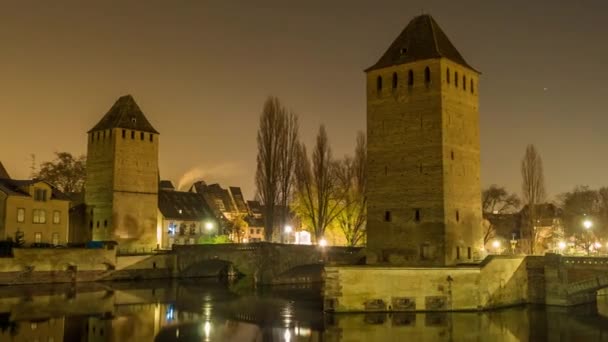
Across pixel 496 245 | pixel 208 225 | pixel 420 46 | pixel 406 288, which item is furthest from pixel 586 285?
pixel 208 225

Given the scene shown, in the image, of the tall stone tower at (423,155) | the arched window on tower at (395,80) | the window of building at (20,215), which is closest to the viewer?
the tall stone tower at (423,155)

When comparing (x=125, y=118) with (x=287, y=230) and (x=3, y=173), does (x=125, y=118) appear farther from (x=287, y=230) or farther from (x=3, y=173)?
(x=287, y=230)

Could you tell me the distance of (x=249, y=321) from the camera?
102 feet

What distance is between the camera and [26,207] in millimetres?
50188

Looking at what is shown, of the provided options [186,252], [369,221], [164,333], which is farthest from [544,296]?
[186,252]

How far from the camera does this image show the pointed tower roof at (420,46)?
36969mm

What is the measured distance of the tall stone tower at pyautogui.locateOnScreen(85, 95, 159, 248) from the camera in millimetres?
57625

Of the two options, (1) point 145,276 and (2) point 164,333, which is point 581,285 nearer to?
(2) point 164,333

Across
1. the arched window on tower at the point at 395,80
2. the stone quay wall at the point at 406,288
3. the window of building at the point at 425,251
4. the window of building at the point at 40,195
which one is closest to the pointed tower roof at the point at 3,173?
the window of building at the point at 40,195

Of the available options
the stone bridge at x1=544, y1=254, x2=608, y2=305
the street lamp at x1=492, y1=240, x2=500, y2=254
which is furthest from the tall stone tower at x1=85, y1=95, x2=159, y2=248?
the stone bridge at x1=544, y1=254, x2=608, y2=305

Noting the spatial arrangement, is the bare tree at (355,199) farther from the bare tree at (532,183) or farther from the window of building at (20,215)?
the window of building at (20,215)

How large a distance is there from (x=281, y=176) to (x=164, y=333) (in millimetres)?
22639

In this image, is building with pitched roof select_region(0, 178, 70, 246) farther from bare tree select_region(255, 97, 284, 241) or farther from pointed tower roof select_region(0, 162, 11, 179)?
bare tree select_region(255, 97, 284, 241)

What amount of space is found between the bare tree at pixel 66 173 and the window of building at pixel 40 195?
16.5 metres
